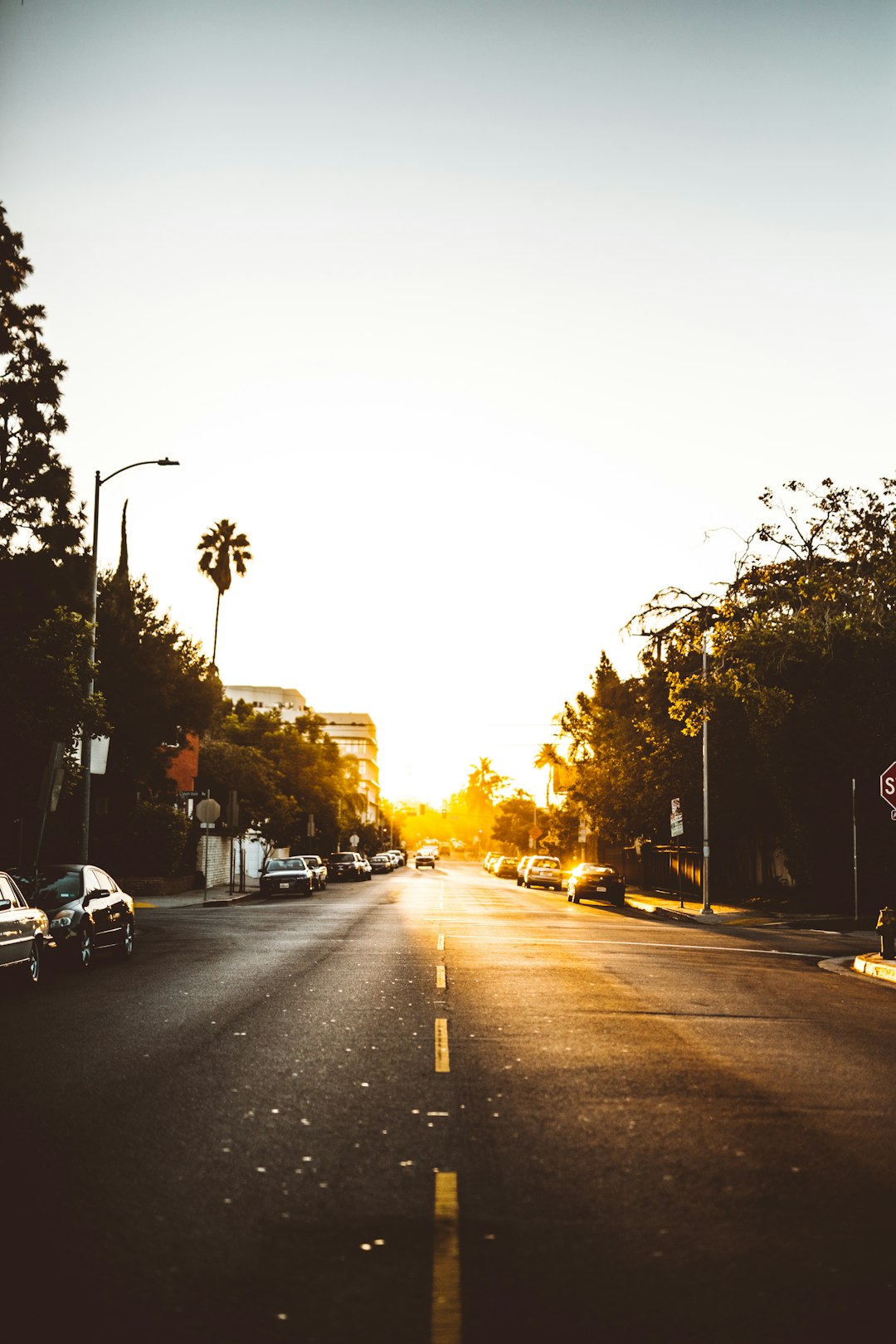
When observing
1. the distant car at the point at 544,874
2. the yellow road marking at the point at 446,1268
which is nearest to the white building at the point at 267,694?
the distant car at the point at 544,874

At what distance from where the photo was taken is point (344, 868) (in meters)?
65.2

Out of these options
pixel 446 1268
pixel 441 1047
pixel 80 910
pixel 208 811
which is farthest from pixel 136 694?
pixel 446 1268

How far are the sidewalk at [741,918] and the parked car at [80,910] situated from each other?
11.3 metres

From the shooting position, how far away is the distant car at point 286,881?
4341 centimetres

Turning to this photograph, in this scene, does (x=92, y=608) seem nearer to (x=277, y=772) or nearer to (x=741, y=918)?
(x=741, y=918)

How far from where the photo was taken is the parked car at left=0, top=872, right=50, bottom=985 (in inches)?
532

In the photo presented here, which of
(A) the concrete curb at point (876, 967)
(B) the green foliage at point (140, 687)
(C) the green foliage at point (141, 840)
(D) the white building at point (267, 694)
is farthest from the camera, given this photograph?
(D) the white building at point (267, 694)

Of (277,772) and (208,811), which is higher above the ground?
(277,772)

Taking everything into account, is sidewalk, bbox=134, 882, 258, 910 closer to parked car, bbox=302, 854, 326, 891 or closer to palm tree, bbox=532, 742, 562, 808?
parked car, bbox=302, 854, 326, 891

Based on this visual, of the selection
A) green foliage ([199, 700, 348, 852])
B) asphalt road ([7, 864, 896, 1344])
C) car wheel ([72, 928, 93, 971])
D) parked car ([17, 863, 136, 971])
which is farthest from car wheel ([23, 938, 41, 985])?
green foliage ([199, 700, 348, 852])

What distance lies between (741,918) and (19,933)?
23689mm

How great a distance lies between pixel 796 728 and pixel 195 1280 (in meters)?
30.9

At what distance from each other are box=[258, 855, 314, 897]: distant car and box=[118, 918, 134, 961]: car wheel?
79.9ft

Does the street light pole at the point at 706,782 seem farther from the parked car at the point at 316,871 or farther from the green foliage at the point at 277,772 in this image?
the green foliage at the point at 277,772
